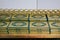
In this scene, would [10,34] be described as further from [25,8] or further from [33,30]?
[25,8]

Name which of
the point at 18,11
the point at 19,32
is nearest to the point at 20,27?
the point at 19,32

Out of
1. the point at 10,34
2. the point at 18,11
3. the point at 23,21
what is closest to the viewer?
the point at 10,34

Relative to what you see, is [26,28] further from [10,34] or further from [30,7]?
[30,7]

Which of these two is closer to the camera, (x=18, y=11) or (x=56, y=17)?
(x=56, y=17)

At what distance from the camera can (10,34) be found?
0.57 meters

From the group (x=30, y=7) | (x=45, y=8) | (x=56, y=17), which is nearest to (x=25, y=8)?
(x=30, y=7)

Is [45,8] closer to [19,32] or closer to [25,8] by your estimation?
[25,8]

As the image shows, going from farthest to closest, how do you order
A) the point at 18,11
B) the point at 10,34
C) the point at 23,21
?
the point at 18,11 < the point at 23,21 < the point at 10,34

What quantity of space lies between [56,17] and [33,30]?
207 millimetres

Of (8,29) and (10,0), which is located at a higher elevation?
(10,0)

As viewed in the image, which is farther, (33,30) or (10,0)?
(10,0)

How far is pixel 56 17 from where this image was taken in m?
0.71

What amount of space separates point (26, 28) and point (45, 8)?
32cm

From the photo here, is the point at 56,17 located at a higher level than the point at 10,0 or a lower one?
lower
